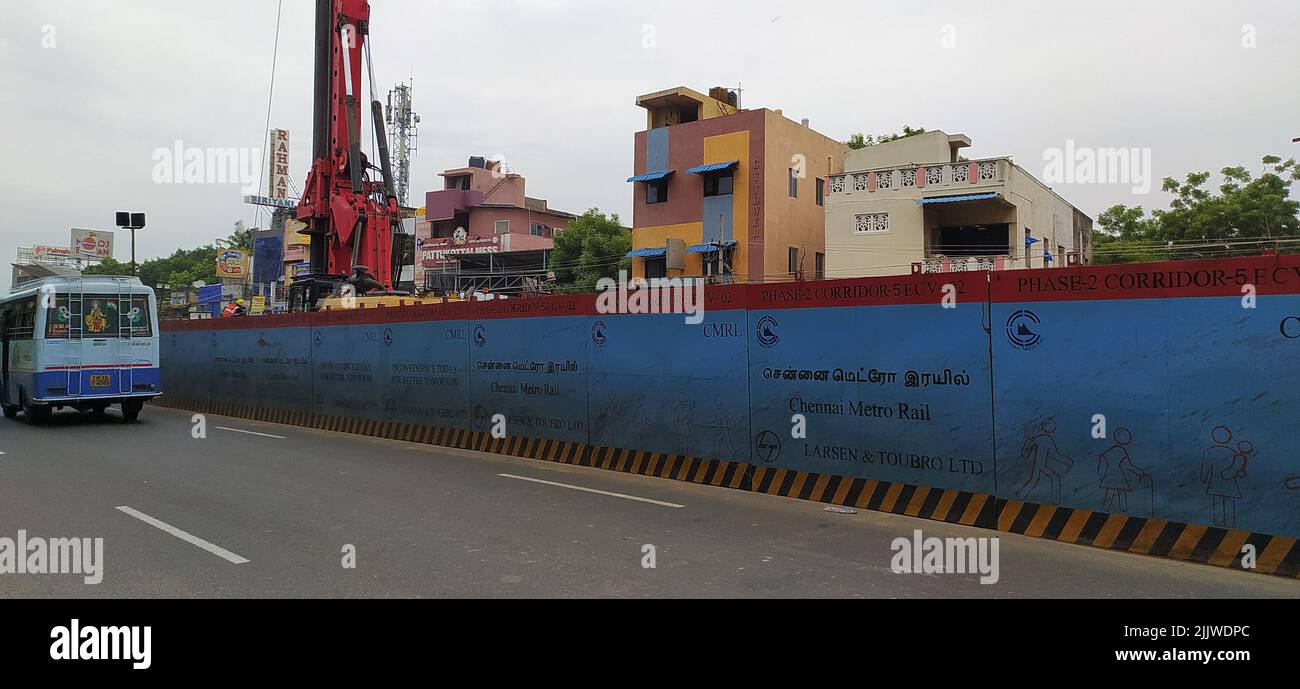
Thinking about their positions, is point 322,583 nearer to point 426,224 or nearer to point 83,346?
point 83,346

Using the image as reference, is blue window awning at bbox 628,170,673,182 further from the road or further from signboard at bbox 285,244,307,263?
signboard at bbox 285,244,307,263

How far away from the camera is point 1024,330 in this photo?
6840mm

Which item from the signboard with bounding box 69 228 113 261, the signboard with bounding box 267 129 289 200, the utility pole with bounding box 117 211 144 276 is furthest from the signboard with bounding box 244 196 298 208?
the utility pole with bounding box 117 211 144 276

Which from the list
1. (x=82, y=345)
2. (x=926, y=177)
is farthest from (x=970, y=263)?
(x=82, y=345)

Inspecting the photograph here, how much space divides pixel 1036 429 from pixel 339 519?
21.0 ft

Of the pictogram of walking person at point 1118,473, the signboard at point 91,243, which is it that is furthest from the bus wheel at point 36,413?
the signboard at point 91,243

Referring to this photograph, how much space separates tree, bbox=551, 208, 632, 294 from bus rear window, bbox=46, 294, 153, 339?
2379cm

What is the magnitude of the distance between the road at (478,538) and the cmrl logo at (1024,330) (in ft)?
5.60

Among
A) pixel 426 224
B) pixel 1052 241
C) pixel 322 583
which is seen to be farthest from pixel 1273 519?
pixel 426 224

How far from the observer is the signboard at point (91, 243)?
71062 mm

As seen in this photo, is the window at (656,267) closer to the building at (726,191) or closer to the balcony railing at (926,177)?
the building at (726,191)

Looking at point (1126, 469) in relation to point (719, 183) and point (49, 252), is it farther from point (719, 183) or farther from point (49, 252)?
point (49, 252)

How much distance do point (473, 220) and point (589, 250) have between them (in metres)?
17.6

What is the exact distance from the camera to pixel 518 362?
1166 cm
